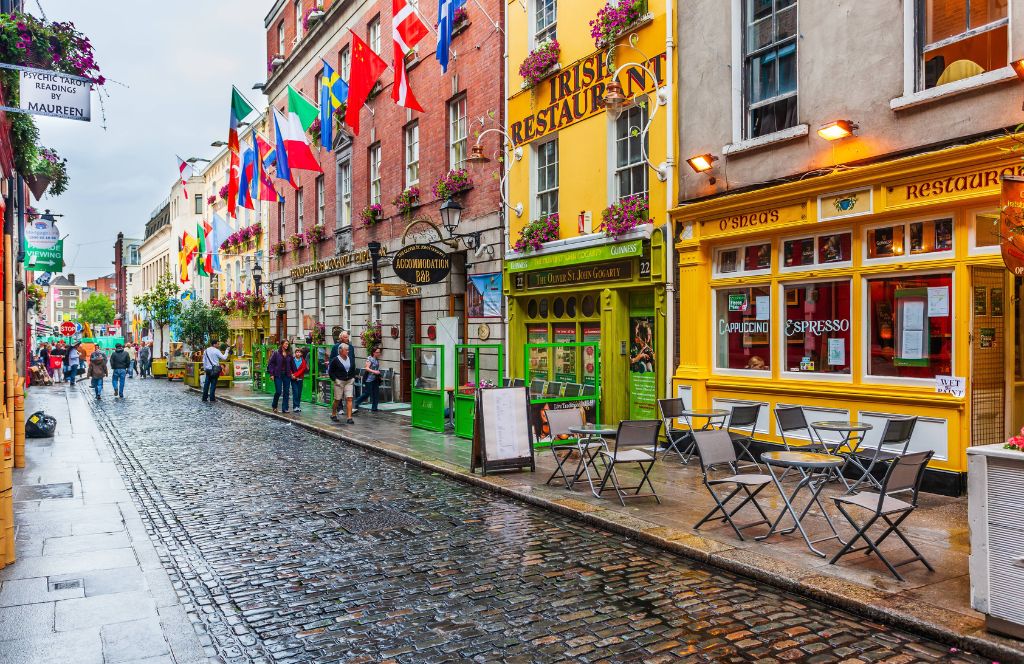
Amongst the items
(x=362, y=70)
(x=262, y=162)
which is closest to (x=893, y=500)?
(x=362, y=70)

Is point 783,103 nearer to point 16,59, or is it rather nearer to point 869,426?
point 869,426

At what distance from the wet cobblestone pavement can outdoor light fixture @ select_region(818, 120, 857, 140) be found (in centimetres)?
588

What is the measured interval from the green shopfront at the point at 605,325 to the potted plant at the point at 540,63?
143 inches

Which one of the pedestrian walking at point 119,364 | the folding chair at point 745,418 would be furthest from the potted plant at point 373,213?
the folding chair at point 745,418

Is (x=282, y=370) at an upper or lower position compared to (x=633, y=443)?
upper

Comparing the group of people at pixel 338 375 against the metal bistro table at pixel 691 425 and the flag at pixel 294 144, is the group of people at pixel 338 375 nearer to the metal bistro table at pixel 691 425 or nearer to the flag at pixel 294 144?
the flag at pixel 294 144

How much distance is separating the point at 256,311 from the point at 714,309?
2765 centimetres

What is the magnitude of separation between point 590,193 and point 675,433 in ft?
16.5

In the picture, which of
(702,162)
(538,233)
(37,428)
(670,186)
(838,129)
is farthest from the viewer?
(538,233)

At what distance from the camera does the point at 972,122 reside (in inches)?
325

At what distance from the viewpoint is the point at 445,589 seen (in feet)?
19.0

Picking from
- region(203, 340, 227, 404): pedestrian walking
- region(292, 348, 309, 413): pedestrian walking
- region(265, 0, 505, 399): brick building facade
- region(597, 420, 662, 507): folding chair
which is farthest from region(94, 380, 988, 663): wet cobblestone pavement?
region(203, 340, 227, 404): pedestrian walking

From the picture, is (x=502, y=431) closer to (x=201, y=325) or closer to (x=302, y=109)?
(x=302, y=109)

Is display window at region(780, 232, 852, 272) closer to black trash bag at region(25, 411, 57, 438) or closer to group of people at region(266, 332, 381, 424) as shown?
group of people at region(266, 332, 381, 424)
